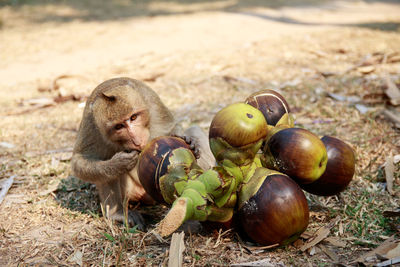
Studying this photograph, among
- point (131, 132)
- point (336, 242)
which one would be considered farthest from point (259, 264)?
point (131, 132)

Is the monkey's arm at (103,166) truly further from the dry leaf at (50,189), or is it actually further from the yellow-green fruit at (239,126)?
the yellow-green fruit at (239,126)

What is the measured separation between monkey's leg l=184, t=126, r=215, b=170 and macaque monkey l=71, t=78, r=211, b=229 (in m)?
0.03

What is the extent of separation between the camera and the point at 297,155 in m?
2.10

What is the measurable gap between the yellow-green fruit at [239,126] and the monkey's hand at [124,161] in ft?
3.90

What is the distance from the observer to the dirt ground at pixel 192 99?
245cm

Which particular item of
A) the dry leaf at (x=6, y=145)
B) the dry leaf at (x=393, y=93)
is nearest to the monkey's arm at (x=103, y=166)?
the dry leaf at (x=6, y=145)

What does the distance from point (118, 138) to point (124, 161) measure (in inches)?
9.8

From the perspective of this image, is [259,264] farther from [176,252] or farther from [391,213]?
[391,213]

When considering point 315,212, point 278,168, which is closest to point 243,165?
point 278,168

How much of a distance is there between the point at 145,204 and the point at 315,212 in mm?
1501

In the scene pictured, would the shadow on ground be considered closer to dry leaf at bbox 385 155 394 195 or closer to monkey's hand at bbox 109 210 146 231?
monkey's hand at bbox 109 210 146 231

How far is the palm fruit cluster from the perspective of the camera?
77.9 inches

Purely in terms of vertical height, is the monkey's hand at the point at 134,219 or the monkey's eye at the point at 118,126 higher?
the monkey's eye at the point at 118,126

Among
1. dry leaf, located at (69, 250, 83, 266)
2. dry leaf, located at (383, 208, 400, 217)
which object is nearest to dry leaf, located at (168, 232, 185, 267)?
dry leaf, located at (69, 250, 83, 266)
